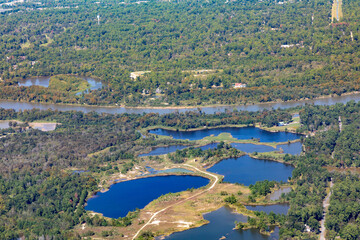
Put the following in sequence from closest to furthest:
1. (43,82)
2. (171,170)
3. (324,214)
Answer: (324,214)
(171,170)
(43,82)

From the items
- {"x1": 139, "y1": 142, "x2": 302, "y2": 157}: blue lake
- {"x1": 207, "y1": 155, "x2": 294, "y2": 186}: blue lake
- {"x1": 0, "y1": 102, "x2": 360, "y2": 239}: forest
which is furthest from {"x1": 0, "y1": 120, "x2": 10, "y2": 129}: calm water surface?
{"x1": 207, "y1": 155, "x2": 294, "y2": 186}: blue lake

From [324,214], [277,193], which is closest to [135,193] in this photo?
[277,193]

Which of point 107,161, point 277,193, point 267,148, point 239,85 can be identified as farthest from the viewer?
point 239,85

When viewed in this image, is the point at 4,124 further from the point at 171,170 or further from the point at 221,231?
the point at 221,231

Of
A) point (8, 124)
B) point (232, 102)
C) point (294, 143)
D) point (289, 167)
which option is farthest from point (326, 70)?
point (8, 124)

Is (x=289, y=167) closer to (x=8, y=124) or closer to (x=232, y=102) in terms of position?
(x=232, y=102)

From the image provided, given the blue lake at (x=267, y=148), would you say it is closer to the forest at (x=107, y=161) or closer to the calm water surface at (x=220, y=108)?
the forest at (x=107, y=161)

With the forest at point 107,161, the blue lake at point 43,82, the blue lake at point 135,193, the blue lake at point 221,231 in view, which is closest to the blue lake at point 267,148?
the forest at point 107,161
